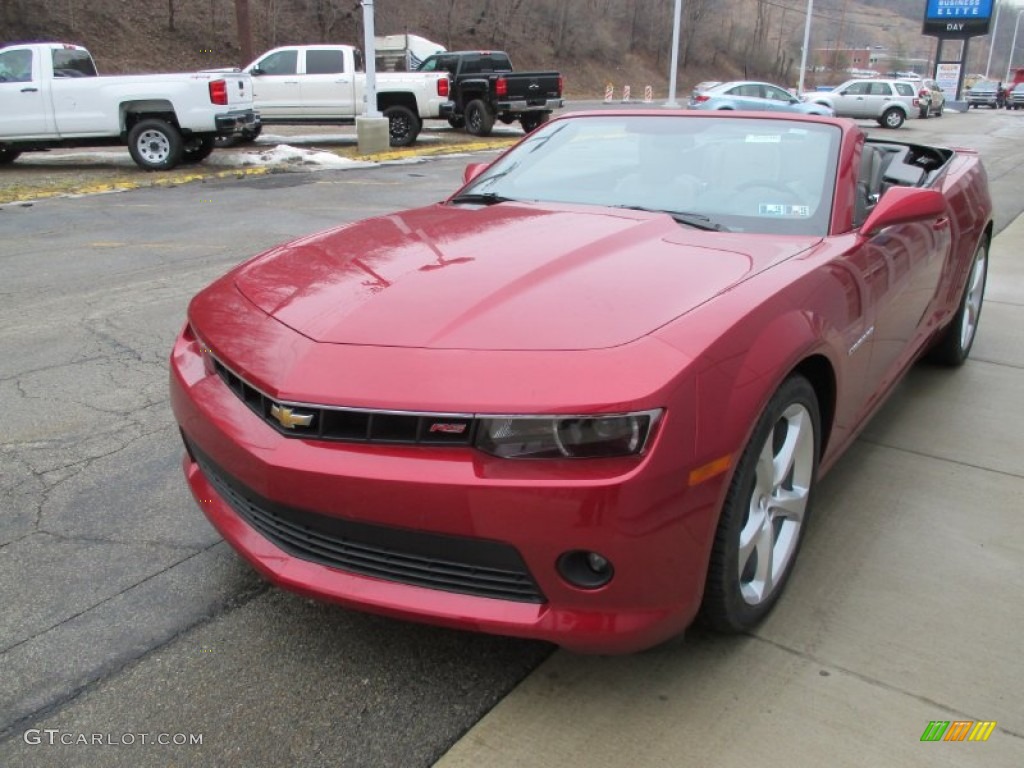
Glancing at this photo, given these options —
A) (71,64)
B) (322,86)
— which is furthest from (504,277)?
(322,86)

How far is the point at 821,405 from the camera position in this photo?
9.29 feet

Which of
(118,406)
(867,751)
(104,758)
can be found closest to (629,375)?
(867,751)

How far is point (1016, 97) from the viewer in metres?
55.5

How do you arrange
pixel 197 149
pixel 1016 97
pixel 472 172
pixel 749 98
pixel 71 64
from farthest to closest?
pixel 1016 97
pixel 749 98
pixel 197 149
pixel 71 64
pixel 472 172

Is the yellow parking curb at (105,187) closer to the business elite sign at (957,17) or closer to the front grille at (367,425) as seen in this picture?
the front grille at (367,425)

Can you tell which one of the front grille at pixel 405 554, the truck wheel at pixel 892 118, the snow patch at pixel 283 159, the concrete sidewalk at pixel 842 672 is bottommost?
the concrete sidewalk at pixel 842 672

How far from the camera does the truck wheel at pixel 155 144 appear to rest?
13.3m

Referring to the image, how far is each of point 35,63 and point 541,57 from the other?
43357 millimetres

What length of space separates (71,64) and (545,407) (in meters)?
14.3

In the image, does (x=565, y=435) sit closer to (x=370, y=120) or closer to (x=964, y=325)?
(x=964, y=325)

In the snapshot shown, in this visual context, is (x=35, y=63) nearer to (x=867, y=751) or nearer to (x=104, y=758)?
(x=104, y=758)

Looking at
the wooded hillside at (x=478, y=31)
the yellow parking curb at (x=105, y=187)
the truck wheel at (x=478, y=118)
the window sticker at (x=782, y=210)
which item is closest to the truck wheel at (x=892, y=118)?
the truck wheel at (x=478, y=118)

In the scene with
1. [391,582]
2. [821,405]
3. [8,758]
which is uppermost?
[821,405]

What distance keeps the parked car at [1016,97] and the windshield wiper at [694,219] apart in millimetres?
63318
